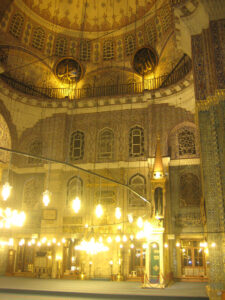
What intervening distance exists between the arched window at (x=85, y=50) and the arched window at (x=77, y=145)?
18.2 feet

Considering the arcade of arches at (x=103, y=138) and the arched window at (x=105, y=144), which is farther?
the arched window at (x=105, y=144)

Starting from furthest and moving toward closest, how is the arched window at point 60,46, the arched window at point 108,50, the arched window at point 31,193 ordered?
the arched window at point 108,50, the arched window at point 60,46, the arched window at point 31,193

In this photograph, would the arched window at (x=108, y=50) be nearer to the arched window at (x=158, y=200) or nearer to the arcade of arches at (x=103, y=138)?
the arcade of arches at (x=103, y=138)

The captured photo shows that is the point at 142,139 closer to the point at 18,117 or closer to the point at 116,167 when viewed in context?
the point at 116,167

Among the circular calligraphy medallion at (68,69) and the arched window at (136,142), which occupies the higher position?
the circular calligraphy medallion at (68,69)

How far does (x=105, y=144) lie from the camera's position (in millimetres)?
16922

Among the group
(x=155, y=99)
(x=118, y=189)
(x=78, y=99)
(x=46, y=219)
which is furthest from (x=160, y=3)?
(x=46, y=219)

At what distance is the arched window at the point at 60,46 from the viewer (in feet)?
64.3

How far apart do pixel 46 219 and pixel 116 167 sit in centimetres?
459

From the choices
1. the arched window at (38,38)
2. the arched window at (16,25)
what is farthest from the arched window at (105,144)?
the arched window at (16,25)

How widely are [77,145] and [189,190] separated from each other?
22.0 feet

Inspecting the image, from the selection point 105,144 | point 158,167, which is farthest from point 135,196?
point 105,144

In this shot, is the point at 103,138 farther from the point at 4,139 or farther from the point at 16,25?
the point at 16,25

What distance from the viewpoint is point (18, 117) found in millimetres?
17438
